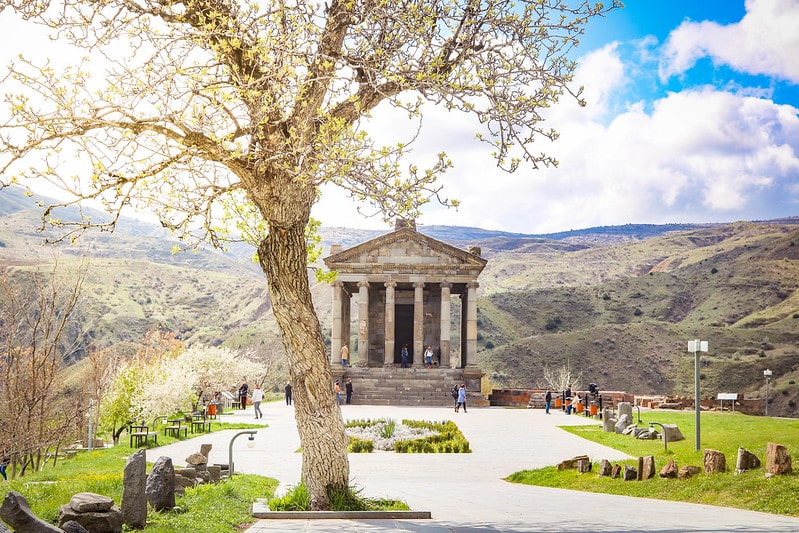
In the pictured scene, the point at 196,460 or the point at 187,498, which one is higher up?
the point at 196,460

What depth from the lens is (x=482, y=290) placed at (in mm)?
144250

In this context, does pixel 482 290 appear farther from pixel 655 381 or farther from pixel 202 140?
pixel 202 140

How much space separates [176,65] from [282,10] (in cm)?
158

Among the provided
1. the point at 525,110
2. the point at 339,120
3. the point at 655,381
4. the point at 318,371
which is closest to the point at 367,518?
the point at 318,371

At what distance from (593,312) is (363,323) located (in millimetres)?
57674

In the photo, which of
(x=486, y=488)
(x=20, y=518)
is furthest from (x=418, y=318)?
(x=20, y=518)

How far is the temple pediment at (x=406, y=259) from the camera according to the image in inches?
2046

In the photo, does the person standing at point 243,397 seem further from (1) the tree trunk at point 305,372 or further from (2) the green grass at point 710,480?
(1) the tree trunk at point 305,372

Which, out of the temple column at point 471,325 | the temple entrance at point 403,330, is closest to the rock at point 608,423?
the temple column at point 471,325

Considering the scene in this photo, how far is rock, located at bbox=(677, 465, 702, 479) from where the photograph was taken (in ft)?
49.0

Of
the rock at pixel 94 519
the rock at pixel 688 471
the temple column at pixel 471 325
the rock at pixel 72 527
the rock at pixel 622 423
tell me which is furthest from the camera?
the temple column at pixel 471 325

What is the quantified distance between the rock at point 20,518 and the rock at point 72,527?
777 mm

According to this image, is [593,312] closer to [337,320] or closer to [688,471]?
[337,320]

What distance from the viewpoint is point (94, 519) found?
938 centimetres
